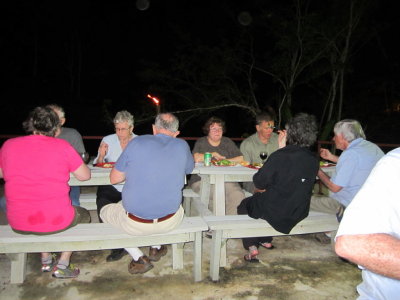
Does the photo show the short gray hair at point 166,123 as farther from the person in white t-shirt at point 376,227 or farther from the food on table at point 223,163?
the person in white t-shirt at point 376,227

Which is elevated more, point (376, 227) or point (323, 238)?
point (376, 227)

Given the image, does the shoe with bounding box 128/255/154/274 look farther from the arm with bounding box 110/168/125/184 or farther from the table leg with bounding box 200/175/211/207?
the table leg with bounding box 200/175/211/207

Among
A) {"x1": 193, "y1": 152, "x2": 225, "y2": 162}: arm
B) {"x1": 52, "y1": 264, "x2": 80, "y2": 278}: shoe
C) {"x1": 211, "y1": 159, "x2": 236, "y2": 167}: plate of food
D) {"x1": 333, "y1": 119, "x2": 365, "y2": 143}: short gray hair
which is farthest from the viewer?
{"x1": 193, "y1": 152, "x2": 225, "y2": 162}: arm

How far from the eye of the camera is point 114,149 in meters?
3.11

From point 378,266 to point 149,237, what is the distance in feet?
5.41

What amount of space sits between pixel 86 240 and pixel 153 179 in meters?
0.67

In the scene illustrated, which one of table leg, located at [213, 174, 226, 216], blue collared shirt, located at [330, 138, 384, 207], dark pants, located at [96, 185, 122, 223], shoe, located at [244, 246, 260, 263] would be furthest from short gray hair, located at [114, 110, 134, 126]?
blue collared shirt, located at [330, 138, 384, 207]

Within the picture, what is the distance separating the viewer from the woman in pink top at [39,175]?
1.79 m

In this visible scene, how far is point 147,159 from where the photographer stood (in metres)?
1.92

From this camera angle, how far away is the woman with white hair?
9.49ft

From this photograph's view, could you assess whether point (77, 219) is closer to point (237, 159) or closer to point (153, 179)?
point (153, 179)

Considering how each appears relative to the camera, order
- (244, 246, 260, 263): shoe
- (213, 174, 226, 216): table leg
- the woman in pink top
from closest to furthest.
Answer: the woman in pink top
(244, 246, 260, 263): shoe
(213, 174, 226, 216): table leg

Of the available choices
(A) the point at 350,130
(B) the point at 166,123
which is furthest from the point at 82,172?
(A) the point at 350,130

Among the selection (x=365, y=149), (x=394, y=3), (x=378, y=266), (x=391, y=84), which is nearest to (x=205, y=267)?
(x=365, y=149)
